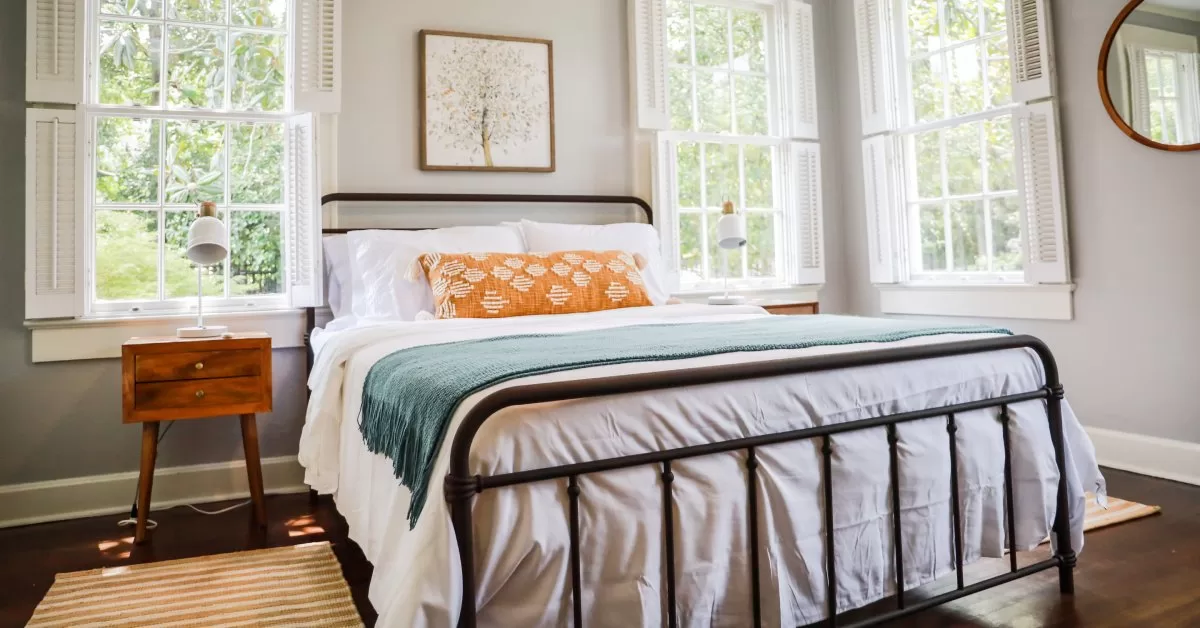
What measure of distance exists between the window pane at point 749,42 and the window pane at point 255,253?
105 inches

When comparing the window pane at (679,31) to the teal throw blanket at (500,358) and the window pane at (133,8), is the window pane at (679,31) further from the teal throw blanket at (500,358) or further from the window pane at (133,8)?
the window pane at (133,8)

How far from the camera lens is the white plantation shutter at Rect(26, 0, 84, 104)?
114 inches

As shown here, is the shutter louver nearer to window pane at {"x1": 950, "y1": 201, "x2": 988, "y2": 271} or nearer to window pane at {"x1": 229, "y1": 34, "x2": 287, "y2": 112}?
window pane at {"x1": 950, "y1": 201, "x2": 988, "y2": 271}

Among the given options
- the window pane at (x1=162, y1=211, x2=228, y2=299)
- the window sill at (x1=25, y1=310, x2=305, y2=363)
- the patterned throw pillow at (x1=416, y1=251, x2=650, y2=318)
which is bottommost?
the window sill at (x1=25, y1=310, x2=305, y2=363)

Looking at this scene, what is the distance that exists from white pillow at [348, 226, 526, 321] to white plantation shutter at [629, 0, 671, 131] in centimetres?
110

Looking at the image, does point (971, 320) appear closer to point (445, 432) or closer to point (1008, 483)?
point (1008, 483)

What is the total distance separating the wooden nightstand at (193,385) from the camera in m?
2.64

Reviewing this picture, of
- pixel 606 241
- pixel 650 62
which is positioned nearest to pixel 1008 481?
pixel 606 241

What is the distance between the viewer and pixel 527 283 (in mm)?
2877

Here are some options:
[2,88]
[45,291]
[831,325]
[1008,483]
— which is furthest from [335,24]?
[1008,483]

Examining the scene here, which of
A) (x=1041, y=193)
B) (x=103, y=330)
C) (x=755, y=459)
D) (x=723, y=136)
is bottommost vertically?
(x=755, y=459)

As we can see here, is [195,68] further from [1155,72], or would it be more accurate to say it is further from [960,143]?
[1155,72]

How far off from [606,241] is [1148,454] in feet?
7.89

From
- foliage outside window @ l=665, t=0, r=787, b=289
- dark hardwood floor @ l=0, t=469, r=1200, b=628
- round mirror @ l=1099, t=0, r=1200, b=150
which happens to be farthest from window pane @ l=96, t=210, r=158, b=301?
round mirror @ l=1099, t=0, r=1200, b=150
